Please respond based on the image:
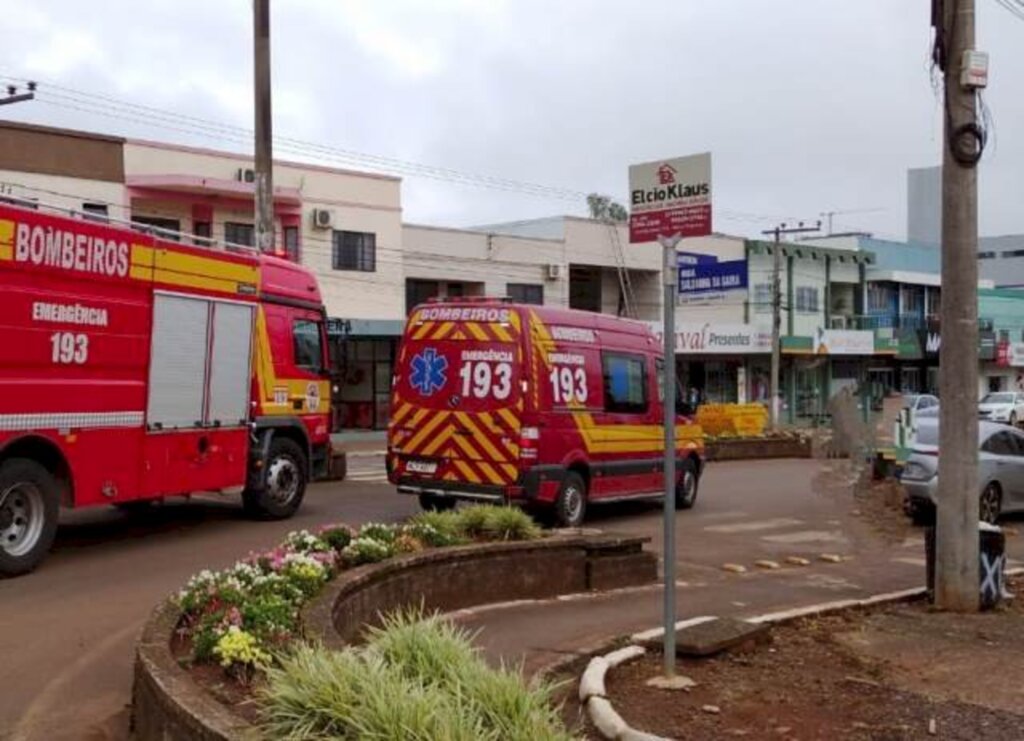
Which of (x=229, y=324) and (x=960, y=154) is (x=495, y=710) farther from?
(x=229, y=324)

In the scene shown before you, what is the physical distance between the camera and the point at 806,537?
47.9 feet

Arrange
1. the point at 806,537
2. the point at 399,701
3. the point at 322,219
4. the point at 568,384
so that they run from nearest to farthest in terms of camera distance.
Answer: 1. the point at 399,701
2. the point at 568,384
3. the point at 806,537
4. the point at 322,219

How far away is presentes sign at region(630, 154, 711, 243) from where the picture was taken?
244 inches

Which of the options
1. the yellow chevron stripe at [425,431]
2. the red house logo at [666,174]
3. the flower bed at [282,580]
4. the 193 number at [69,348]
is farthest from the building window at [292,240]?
the red house logo at [666,174]

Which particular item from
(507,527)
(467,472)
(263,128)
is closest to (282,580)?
(507,527)

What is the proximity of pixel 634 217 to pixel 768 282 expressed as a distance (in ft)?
151

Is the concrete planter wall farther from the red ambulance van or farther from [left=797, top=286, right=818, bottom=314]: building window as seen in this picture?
[left=797, top=286, right=818, bottom=314]: building window

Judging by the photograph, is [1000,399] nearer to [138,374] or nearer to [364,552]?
[138,374]

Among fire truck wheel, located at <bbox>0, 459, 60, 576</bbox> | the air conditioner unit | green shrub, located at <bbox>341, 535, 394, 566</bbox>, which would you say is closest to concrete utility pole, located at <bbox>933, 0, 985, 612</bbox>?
green shrub, located at <bbox>341, 535, 394, 566</bbox>

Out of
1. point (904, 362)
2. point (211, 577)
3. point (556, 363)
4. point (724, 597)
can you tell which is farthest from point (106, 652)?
point (904, 362)

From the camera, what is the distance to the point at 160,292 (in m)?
11.1

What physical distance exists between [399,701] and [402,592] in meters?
4.25

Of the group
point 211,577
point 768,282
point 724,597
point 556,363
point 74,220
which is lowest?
point 724,597

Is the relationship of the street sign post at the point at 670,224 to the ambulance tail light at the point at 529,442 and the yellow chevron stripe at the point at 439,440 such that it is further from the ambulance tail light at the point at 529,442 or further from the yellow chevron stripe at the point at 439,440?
the yellow chevron stripe at the point at 439,440
